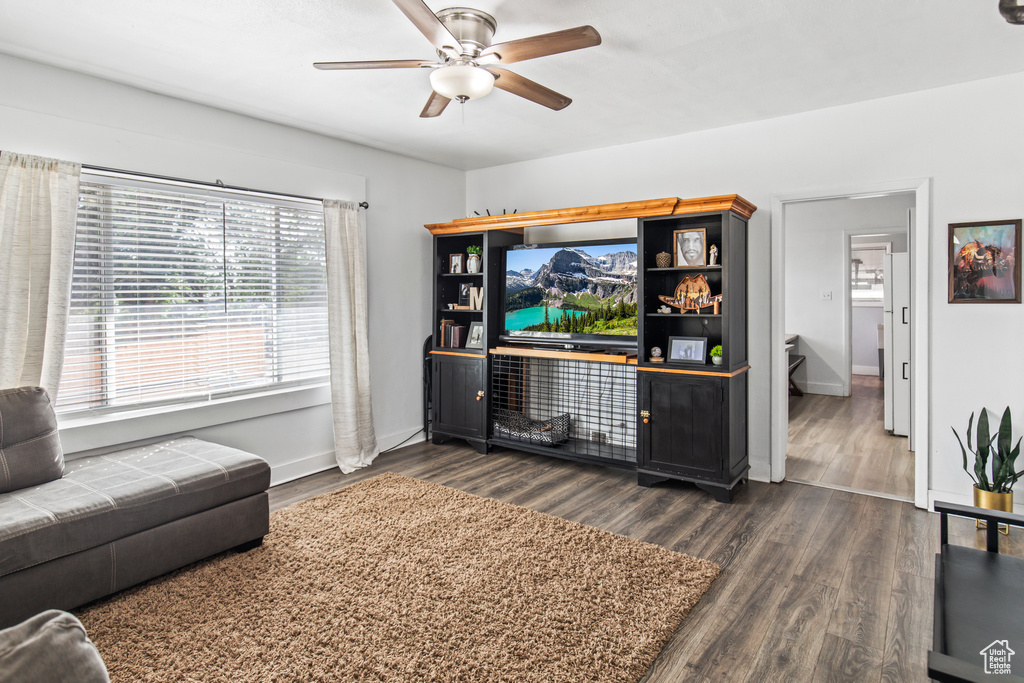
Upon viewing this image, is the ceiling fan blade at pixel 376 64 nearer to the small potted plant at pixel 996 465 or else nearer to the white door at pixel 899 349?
the small potted plant at pixel 996 465

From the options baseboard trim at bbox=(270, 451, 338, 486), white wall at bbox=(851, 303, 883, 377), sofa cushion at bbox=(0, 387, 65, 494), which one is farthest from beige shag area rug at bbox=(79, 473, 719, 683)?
white wall at bbox=(851, 303, 883, 377)

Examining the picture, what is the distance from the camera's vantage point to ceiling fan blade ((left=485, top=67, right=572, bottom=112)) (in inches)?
Result: 97.4

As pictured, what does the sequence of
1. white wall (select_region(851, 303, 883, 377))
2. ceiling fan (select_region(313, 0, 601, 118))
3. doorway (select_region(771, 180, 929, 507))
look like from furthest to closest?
white wall (select_region(851, 303, 883, 377))
doorway (select_region(771, 180, 929, 507))
ceiling fan (select_region(313, 0, 601, 118))

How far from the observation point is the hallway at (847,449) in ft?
12.8

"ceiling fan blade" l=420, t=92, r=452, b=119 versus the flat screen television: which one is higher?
"ceiling fan blade" l=420, t=92, r=452, b=119

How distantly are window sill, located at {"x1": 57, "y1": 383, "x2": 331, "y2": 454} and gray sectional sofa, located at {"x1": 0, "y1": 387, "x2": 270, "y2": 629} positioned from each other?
17cm

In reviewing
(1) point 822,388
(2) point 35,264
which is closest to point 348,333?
(2) point 35,264

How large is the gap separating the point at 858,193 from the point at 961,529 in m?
2.07

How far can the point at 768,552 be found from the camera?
2859mm

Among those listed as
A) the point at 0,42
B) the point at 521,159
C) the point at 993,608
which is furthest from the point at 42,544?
the point at 521,159

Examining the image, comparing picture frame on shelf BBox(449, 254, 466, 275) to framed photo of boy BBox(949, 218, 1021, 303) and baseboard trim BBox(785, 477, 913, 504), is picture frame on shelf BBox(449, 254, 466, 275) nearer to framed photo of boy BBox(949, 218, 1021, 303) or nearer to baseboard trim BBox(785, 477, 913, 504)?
baseboard trim BBox(785, 477, 913, 504)

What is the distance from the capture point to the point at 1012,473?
2992mm

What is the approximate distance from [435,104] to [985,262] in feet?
10.5

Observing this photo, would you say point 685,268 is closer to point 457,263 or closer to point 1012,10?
point 457,263
